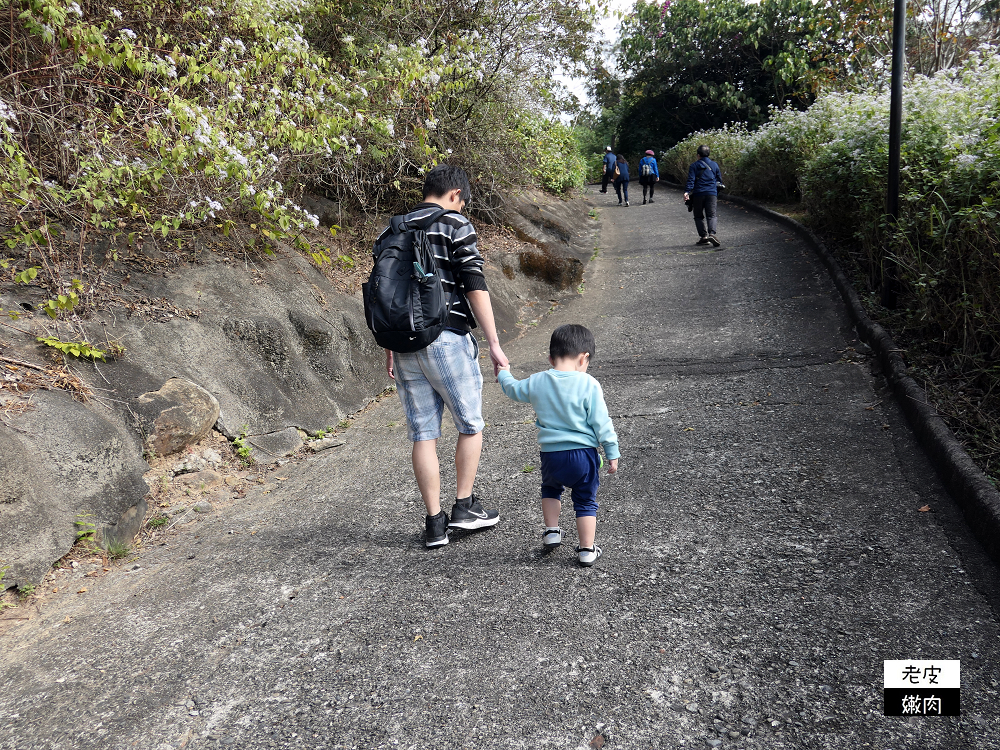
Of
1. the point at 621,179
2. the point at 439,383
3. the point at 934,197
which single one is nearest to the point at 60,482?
the point at 439,383

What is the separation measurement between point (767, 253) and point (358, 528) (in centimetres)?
918

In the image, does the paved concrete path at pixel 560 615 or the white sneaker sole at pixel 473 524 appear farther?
the white sneaker sole at pixel 473 524

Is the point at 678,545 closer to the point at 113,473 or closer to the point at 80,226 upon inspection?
the point at 113,473

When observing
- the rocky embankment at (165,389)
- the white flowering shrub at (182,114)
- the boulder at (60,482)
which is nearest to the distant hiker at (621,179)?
the white flowering shrub at (182,114)

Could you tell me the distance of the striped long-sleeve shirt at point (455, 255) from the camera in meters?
3.37

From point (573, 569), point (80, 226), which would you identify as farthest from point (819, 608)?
point (80, 226)

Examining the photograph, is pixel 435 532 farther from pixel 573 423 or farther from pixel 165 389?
pixel 165 389

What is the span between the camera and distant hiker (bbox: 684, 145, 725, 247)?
11461mm

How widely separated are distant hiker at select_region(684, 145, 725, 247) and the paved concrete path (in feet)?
23.8

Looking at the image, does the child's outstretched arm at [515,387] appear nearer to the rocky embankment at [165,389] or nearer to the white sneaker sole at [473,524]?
the white sneaker sole at [473,524]

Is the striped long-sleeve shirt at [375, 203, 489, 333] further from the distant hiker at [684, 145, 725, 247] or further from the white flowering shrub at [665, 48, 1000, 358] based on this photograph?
the distant hiker at [684, 145, 725, 247]

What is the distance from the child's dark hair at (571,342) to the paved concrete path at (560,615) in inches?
41.9

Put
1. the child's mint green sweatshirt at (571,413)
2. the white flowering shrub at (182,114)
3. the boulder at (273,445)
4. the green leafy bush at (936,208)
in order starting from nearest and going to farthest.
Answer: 1. the child's mint green sweatshirt at (571,413)
2. the green leafy bush at (936,208)
3. the white flowering shrub at (182,114)
4. the boulder at (273,445)

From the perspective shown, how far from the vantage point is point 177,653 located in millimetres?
2895
